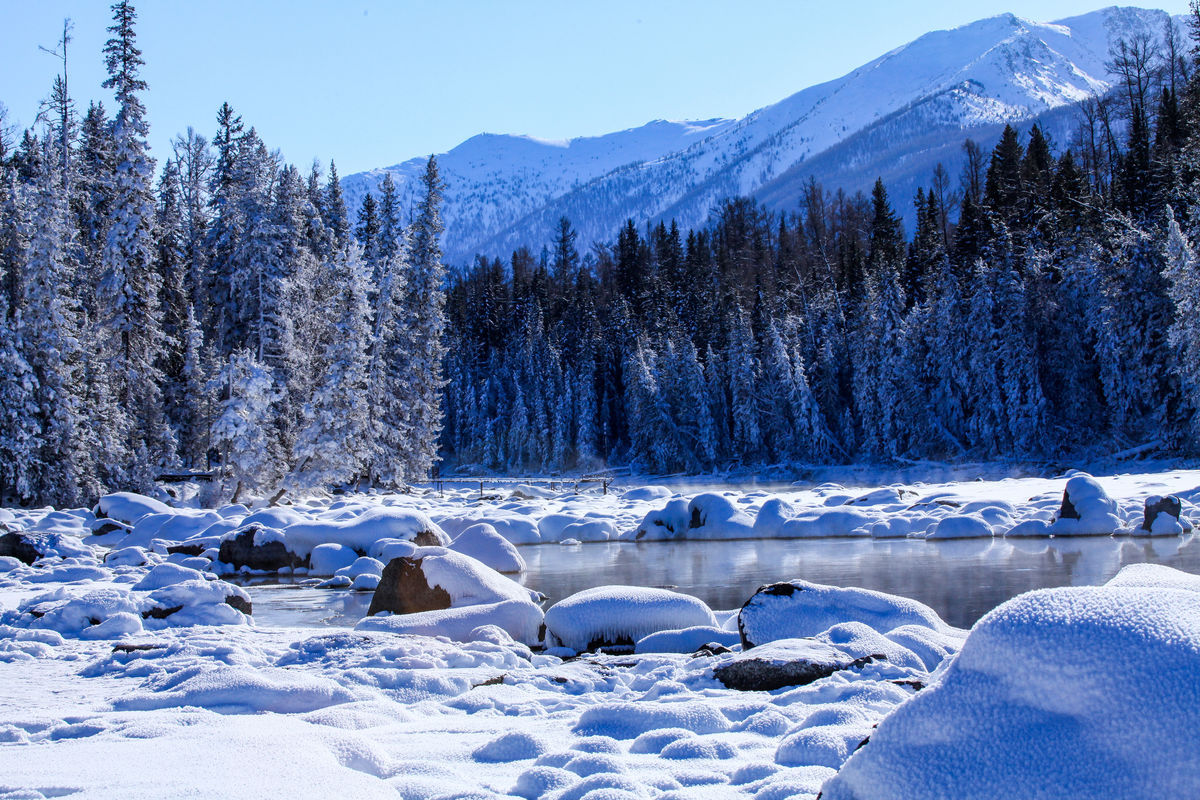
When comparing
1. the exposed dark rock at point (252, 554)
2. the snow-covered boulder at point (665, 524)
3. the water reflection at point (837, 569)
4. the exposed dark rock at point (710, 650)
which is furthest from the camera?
the snow-covered boulder at point (665, 524)

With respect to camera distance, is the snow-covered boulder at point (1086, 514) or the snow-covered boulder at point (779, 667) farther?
the snow-covered boulder at point (1086, 514)

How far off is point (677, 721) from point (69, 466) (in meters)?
25.6

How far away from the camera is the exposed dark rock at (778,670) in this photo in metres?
6.45

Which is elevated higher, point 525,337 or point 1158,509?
point 525,337

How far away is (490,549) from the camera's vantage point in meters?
15.7

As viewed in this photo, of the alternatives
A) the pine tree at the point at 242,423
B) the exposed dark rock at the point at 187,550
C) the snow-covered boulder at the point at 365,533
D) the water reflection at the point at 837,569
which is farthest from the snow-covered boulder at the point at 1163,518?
the pine tree at the point at 242,423

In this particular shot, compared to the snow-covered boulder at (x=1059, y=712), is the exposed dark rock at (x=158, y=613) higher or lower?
lower

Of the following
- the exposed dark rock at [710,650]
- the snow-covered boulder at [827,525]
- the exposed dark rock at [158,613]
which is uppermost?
the exposed dark rock at [158,613]

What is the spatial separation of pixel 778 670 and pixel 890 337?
4331cm

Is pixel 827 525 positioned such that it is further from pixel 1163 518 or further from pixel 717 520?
pixel 1163 518

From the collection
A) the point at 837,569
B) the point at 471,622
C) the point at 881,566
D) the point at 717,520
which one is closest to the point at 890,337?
the point at 717,520

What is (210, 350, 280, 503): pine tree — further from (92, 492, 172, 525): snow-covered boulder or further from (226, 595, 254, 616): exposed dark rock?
(226, 595, 254, 616): exposed dark rock

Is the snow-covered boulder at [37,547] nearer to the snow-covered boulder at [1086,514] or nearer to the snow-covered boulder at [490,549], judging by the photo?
the snow-covered boulder at [490,549]

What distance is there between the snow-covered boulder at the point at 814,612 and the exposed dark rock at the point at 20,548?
527 inches
